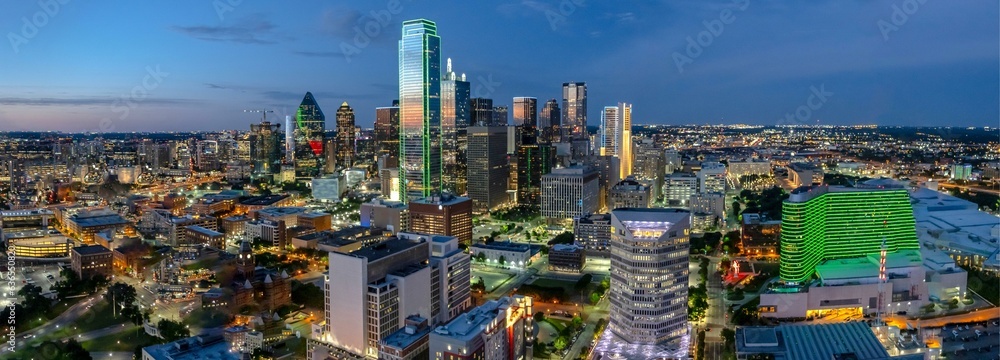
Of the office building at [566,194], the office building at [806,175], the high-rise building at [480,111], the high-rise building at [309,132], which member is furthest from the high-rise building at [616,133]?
the high-rise building at [309,132]

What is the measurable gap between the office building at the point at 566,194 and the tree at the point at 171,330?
894 inches

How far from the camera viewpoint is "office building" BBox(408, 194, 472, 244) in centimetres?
3125

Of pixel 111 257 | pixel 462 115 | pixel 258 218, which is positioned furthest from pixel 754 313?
pixel 462 115

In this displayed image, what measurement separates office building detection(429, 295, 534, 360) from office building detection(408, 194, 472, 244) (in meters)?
13.9

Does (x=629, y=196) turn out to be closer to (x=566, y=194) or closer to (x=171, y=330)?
(x=566, y=194)

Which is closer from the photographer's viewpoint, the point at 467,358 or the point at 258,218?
the point at 467,358

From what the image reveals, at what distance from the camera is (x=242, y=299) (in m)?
21.7

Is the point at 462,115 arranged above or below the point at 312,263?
above

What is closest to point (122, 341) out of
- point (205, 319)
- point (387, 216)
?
point (205, 319)

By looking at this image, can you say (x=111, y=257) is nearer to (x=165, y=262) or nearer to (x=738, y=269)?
(x=165, y=262)

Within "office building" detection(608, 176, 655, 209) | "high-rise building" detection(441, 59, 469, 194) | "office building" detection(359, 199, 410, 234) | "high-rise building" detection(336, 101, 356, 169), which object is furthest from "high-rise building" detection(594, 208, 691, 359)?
"high-rise building" detection(336, 101, 356, 169)

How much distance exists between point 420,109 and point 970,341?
29.2 metres

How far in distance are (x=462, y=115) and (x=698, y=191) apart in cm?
1737

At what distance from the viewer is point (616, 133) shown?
207 feet
